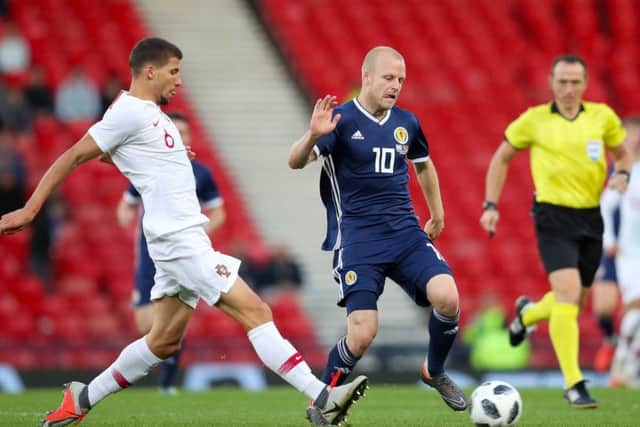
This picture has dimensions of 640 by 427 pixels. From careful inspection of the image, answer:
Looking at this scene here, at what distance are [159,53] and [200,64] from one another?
44.7ft

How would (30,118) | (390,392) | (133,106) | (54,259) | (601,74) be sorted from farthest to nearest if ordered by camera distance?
(601,74), (30,118), (54,259), (390,392), (133,106)

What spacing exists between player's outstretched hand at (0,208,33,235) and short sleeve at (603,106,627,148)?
464cm

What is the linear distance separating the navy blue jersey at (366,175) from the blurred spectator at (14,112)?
981 cm

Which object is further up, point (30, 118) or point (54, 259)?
point (30, 118)

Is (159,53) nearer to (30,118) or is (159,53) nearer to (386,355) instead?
(386,355)

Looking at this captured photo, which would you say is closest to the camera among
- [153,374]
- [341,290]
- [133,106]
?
[133,106]

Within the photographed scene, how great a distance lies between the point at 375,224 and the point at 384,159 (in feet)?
1.29

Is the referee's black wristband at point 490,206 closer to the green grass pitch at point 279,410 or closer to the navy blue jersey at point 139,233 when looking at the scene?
the green grass pitch at point 279,410

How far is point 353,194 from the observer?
25.1 ft

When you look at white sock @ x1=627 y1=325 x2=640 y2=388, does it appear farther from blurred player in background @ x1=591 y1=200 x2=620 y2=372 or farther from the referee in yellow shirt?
the referee in yellow shirt

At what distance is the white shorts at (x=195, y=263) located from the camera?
22.5ft

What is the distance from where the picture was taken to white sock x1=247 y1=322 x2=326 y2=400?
6781 mm

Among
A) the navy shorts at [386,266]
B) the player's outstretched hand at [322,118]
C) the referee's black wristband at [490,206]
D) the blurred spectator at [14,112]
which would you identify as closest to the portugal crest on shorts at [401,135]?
the navy shorts at [386,266]

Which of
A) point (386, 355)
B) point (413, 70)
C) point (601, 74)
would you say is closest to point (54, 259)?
point (386, 355)
